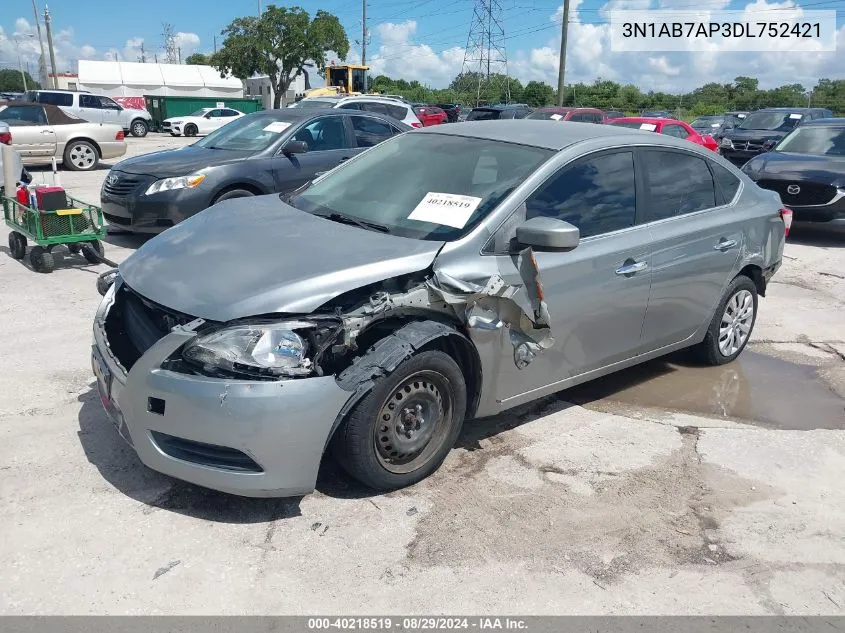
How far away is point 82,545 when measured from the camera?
3062 millimetres

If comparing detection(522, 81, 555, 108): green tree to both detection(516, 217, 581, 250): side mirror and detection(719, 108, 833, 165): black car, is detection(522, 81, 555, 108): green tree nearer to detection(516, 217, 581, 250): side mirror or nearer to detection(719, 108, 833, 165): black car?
detection(719, 108, 833, 165): black car

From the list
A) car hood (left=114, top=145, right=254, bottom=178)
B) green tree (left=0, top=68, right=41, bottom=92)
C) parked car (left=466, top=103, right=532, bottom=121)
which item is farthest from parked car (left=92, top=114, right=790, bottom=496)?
green tree (left=0, top=68, right=41, bottom=92)

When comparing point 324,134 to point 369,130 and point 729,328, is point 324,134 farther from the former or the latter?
point 729,328

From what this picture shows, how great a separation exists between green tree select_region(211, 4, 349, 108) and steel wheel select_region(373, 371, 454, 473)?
4892 cm

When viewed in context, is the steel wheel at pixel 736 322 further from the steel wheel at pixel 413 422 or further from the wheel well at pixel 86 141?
the wheel well at pixel 86 141

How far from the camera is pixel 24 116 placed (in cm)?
1557

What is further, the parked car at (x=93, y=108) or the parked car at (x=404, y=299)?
the parked car at (x=93, y=108)

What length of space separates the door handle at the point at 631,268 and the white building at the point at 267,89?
49.5 meters

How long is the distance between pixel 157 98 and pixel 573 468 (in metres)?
40.3

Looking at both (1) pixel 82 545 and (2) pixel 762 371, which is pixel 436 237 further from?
(2) pixel 762 371

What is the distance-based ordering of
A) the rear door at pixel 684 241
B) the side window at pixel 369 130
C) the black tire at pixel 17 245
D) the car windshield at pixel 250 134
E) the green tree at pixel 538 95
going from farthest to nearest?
the green tree at pixel 538 95 < the side window at pixel 369 130 < the car windshield at pixel 250 134 < the black tire at pixel 17 245 < the rear door at pixel 684 241

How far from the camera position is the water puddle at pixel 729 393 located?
191 inches

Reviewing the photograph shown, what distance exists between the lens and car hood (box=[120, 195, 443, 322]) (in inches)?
126

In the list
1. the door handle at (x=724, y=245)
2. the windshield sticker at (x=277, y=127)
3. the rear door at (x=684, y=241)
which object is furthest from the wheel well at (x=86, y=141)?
the door handle at (x=724, y=245)
